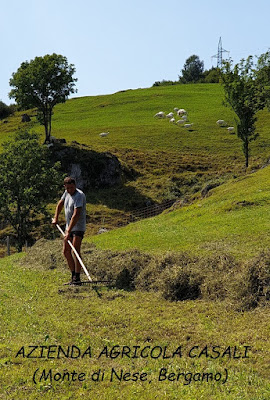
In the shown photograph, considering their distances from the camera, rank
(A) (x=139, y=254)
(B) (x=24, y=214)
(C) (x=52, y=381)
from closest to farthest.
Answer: (C) (x=52, y=381) → (A) (x=139, y=254) → (B) (x=24, y=214)

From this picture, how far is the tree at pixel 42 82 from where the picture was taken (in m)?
65.7

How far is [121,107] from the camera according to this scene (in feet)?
354

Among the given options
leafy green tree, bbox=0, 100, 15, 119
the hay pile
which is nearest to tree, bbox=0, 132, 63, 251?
the hay pile

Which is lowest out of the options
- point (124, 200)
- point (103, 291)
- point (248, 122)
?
point (124, 200)

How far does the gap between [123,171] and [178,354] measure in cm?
5651

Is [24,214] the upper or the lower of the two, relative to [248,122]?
lower

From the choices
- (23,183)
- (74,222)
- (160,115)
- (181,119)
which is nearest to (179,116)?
(181,119)

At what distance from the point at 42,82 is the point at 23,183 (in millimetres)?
30951

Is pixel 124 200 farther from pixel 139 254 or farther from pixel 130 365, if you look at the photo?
pixel 130 365

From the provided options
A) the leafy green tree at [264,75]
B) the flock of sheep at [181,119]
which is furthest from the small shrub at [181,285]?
the flock of sheep at [181,119]

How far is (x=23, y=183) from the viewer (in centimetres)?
3897

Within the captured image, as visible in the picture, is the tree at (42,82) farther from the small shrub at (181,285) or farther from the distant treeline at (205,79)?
the distant treeline at (205,79)

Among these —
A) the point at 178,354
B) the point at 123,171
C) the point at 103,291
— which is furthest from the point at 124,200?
the point at 178,354

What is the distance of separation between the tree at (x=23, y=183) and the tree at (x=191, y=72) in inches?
5674
